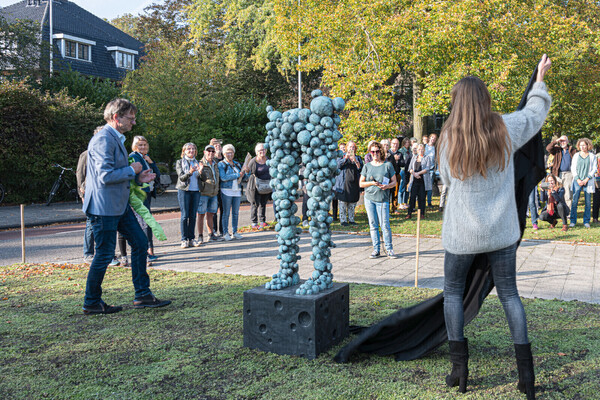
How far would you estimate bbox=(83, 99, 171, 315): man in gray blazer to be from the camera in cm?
573

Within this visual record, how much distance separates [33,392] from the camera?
12.8 ft

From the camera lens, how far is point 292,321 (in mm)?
4559

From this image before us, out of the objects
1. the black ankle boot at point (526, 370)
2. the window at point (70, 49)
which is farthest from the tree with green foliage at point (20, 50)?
the black ankle boot at point (526, 370)

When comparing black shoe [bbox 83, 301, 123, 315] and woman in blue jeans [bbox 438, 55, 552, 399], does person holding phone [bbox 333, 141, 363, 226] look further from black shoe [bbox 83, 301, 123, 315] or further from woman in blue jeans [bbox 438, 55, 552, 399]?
woman in blue jeans [bbox 438, 55, 552, 399]

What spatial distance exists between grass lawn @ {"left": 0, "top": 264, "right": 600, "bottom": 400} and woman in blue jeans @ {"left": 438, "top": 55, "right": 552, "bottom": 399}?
472 mm

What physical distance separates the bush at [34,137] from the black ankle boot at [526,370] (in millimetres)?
19555

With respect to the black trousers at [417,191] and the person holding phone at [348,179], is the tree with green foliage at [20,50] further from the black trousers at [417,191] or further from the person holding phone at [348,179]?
the black trousers at [417,191]

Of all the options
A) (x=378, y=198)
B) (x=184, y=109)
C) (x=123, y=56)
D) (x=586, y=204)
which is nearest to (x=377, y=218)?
(x=378, y=198)

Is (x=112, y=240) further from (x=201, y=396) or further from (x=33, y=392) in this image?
(x=201, y=396)

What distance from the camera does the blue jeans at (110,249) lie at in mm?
5805

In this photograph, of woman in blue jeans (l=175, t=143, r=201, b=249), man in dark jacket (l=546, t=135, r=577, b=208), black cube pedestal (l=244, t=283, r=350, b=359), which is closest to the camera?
black cube pedestal (l=244, t=283, r=350, b=359)

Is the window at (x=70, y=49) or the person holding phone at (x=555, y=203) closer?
the person holding phone at (x=555, y=203)

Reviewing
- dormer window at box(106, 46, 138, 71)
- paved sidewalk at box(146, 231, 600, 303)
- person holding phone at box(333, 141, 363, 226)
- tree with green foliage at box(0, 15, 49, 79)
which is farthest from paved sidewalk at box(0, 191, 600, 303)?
dormer window at box(106, 46, 138, 71)

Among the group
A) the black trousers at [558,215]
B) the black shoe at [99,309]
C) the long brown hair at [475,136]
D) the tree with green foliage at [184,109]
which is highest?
the tree with green foliage at [184,109]
